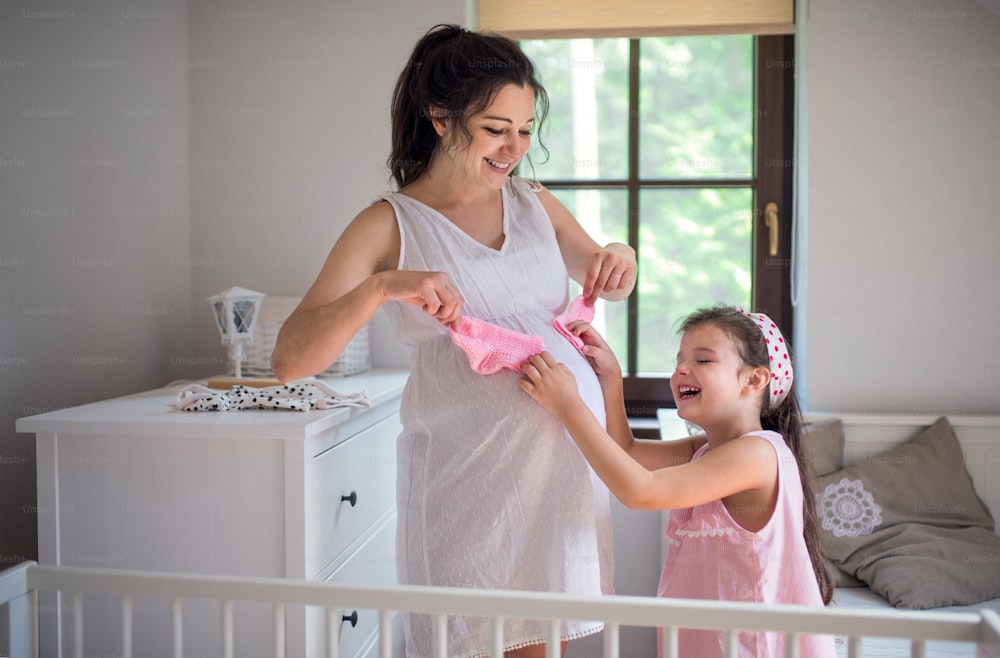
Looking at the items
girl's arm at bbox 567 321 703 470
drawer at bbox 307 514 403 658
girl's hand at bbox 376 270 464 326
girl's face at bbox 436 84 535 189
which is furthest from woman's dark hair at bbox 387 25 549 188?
drawer at bbox 307 514 403 658

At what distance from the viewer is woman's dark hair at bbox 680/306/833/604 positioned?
4.19 feet

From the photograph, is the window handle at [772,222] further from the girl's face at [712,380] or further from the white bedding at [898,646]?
the girl's face at [712,380]

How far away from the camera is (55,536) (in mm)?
1536

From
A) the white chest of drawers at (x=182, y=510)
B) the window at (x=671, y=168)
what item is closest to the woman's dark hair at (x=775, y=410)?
the white chest of drawers at (x=182, y=510)

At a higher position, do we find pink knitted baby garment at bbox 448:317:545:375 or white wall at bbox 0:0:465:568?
white wall at bbox 0:0:465:568

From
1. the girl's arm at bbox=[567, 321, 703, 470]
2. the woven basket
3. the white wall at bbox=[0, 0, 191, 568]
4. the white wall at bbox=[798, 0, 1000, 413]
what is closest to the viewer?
the girl's arm at bbox=[567, 321, 703, 470]

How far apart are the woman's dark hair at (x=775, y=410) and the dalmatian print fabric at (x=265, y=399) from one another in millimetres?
727

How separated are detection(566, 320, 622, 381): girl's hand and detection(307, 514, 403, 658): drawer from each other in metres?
0.59

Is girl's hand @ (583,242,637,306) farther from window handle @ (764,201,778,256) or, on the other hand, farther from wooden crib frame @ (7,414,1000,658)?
window handle @ (764,201,778,256)

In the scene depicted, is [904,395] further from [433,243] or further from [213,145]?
[213,145]

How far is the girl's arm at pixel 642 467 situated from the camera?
1107mm

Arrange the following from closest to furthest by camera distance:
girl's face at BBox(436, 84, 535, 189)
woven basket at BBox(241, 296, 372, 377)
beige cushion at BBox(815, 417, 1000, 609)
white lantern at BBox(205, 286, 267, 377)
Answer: girl's face at BBox(436, 84, 535, 189)
beige cushion at BBox(815, 417, 1000, 609)
white lantern at BBox(205, 286, 267, 377)
woven basket at BBox(241, 296, 372, 377)

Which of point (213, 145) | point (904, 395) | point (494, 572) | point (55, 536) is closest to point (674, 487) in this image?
point (494, 572)

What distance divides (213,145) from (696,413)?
1.80 m
